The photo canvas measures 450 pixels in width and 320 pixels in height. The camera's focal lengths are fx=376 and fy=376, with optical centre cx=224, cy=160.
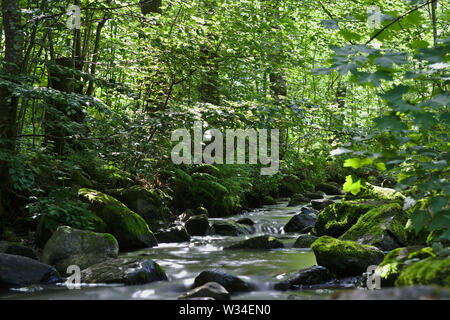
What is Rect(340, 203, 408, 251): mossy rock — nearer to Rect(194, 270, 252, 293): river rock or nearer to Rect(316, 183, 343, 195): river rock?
Rect(194, 270, 252, 293): river rock

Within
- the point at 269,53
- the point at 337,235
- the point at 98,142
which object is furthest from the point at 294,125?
the point at 98,142

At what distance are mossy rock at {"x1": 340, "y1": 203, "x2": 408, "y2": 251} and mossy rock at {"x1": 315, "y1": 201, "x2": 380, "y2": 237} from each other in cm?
77

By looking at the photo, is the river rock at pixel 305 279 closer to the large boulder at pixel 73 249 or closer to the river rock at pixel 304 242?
the river rock at pixel 304 242

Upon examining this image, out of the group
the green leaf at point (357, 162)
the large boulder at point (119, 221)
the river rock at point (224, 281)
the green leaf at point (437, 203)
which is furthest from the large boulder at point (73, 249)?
the green leaf at point (437, 203)

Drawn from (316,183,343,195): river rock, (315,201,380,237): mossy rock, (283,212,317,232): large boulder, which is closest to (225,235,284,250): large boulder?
(315,201,380,237): mossy rock

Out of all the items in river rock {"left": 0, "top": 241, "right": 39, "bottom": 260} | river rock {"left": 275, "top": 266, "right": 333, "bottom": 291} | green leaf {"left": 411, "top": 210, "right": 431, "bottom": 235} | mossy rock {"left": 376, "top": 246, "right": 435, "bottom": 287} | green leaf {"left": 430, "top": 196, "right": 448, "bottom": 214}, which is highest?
green leaf {"left": 430, "top": 196, "right": 448, "bottom": 214}

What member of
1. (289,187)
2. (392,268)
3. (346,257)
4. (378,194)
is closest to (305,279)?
(346,257)

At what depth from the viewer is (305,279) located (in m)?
5.04

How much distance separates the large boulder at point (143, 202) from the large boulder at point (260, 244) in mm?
2429

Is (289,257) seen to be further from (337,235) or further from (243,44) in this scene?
(243,44)

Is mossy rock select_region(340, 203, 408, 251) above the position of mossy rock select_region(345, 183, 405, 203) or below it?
below

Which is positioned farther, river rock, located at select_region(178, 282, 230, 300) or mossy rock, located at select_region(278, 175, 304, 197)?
mossy rock, located at select_region(278, 175, 304, 197)

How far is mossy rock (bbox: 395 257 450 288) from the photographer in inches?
114

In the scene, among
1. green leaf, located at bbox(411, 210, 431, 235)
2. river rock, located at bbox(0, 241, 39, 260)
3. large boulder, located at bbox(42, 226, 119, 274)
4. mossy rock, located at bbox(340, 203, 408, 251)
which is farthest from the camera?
mossy rock, located at bbox(340, 203, 408, 251)
